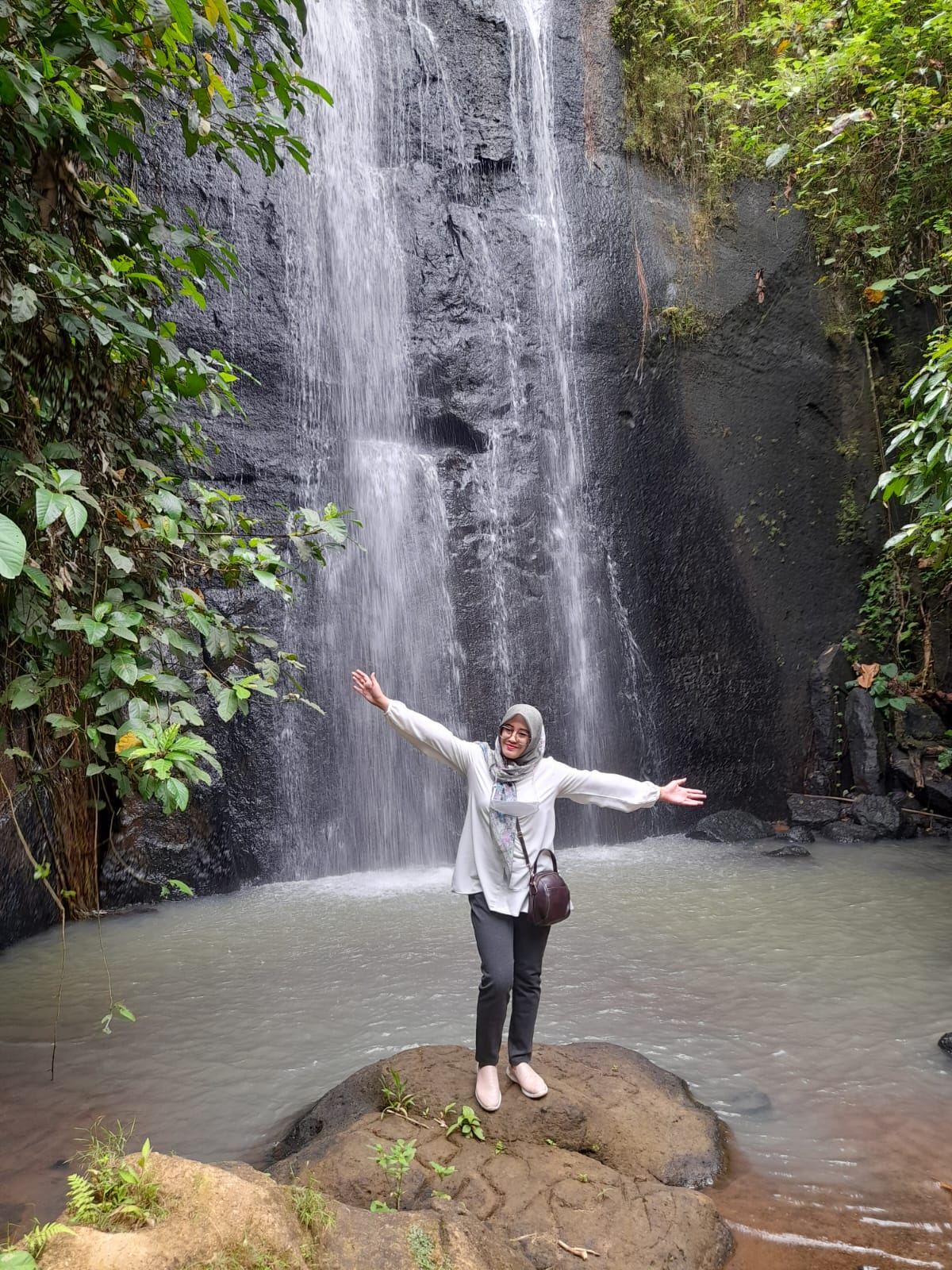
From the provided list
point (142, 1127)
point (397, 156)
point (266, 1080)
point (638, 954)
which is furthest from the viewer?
point (397, 156)

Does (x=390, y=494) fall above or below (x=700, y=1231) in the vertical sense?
above

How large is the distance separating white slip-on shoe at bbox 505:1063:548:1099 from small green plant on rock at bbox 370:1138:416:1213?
491 millimetres

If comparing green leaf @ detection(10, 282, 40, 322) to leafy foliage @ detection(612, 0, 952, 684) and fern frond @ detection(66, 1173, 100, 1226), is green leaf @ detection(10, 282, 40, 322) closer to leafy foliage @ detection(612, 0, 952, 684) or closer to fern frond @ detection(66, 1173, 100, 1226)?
fern frond @ detection(66, 1173, 100, 1226)

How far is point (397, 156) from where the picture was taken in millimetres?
11156

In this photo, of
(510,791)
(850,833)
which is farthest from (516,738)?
(850,833)

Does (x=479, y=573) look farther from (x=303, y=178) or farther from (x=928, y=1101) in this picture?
(x=928, y=1101)

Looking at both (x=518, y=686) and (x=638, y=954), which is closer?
(x=638, y=954)

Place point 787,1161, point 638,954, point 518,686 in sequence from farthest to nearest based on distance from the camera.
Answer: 1. point 518,686
2. point 638,954
3. point 787,1161

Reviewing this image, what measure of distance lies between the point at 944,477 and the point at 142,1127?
4645 millimetres

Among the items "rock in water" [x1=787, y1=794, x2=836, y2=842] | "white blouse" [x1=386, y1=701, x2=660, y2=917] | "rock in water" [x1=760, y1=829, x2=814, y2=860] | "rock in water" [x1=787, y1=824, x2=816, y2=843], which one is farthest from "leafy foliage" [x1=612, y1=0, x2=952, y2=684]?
"white blouse" [x1=386, y1=701, x2=660, y2=917]

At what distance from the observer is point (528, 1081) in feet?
10.9

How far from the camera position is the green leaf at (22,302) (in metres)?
2.87

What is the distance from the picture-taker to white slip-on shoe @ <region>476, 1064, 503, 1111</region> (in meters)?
3.25

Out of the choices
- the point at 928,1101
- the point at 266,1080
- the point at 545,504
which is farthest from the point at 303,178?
the point at 928,1101
